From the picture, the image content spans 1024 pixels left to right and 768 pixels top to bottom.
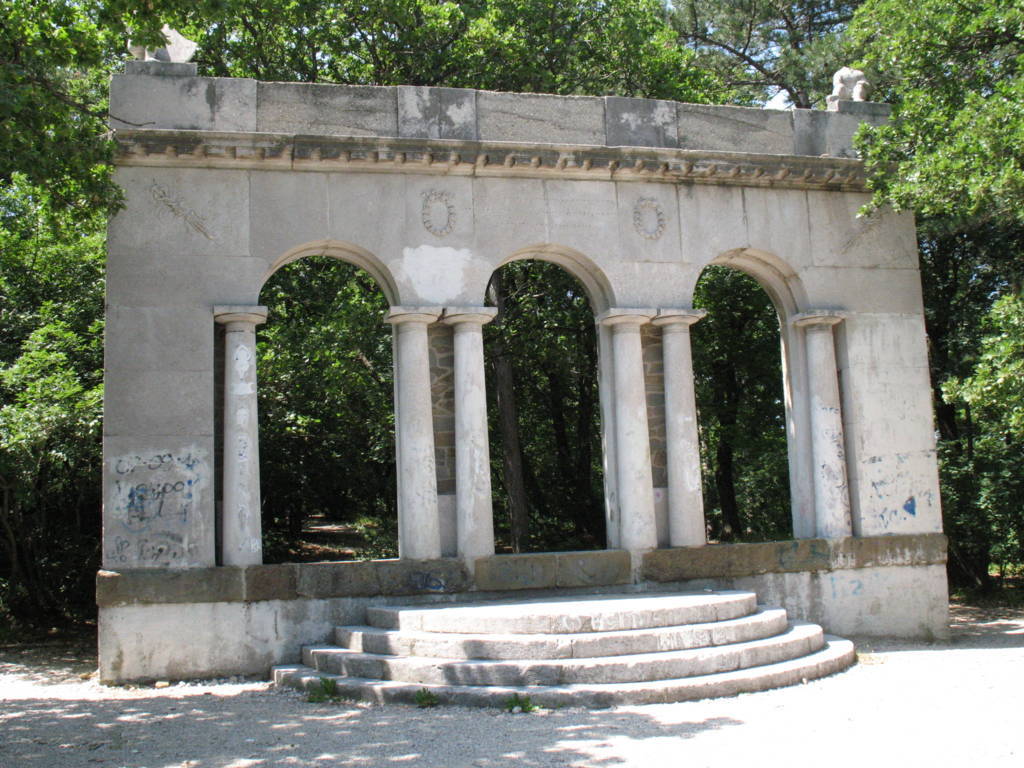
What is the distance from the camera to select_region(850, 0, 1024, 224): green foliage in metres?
11.5

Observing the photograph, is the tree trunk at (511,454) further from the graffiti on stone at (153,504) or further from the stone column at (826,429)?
the graffiti on stone at (153,504)

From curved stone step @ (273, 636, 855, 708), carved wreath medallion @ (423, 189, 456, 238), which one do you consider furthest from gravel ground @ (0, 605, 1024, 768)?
carved wreath medallion @ (423, 189, 456, 238)

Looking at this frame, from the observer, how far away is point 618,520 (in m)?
12.7

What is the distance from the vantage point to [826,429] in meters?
13.4

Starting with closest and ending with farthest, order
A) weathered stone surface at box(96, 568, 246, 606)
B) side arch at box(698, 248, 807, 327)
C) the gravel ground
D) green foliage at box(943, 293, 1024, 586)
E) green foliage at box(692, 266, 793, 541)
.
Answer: the gravel ground
weathered stone surface at box(96, 568, 246, 606)
side arch at box(698, 248, 807, 327)
green foliage at box(943, 293, 1024, 586)
green foliage at box(692, 266, 793, 541)

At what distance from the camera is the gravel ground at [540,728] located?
24.2 ft

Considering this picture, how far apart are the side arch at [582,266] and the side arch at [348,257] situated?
1.39 meters

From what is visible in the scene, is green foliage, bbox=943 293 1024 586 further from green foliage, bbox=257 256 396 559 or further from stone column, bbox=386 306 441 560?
green foliage, bbox=257 256 396 559

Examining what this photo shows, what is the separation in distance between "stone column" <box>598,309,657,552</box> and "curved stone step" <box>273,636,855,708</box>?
9.14 feet

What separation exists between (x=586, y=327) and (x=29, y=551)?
10666 millimetres

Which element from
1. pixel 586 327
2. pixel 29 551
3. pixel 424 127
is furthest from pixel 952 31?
pixel 29 551

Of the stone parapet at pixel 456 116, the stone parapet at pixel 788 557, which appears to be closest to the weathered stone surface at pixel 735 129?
the stone parapet at pixel 456 116

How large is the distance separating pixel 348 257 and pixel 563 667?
5.92 m

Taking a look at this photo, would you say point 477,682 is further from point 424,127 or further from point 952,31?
point 952,31
